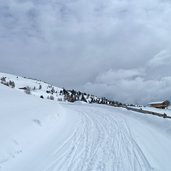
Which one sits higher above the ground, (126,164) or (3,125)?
(3,125)

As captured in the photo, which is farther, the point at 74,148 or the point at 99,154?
the point at 74,148

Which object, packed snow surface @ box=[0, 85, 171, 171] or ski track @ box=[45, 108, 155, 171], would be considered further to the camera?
packed snow surface @ box=[0, 85, 171, 171]

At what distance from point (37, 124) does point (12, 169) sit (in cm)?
631

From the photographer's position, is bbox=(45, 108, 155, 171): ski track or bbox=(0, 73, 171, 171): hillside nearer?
bbox=(45, 108, 155, 171): ski track

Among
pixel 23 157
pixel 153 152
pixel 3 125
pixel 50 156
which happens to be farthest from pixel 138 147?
pixel 3 125

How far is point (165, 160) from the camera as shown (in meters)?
9.70

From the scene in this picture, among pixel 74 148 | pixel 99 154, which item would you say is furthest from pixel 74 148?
pixel 99 154

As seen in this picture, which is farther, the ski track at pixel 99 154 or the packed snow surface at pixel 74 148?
the packed snow surface at pixel 74 148

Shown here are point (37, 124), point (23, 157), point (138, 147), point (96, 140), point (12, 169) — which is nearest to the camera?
point (12, 169)

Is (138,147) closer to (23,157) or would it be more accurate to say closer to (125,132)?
(125,132)

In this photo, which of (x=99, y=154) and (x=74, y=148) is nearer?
(x=99, y=154)

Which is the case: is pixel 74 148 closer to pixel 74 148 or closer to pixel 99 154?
pixel 74 148

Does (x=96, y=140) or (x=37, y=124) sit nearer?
(x=96, y=140)

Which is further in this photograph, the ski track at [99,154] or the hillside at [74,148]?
the hillside at [74,148]
